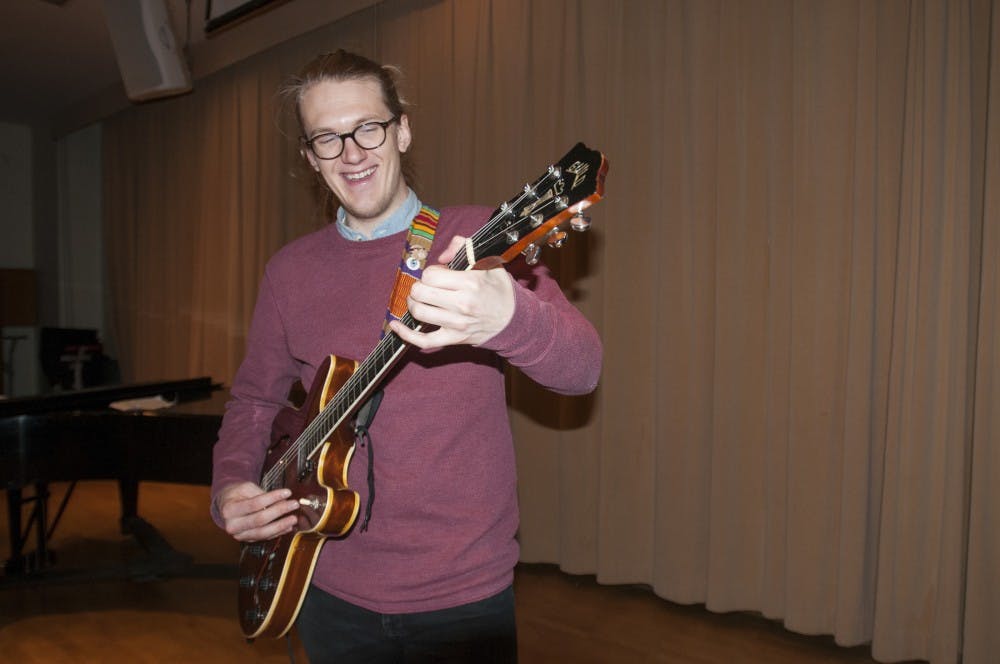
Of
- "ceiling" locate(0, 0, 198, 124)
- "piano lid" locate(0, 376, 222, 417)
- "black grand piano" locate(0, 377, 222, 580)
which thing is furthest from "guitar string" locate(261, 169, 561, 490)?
"ceiling" locate(0, 0, 198, 124)

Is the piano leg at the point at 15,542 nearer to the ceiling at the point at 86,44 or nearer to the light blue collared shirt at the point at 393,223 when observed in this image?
the ceiling at the point at 86,44

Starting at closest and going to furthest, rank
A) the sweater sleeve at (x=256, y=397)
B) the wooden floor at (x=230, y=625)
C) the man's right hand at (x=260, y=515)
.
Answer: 1. the man's right hand at (x=260, y=515)
2. the sweater sleeve at (x=256, y=397)
3. the wooden floor at (x=230, y=625)

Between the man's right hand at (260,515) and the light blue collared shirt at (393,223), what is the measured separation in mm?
502

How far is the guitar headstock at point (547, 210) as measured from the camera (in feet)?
2.82

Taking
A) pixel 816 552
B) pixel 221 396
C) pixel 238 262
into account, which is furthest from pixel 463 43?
pixel 816 552

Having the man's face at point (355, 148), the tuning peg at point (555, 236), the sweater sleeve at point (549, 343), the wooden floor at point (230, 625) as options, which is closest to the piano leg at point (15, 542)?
the wooden floor at point (230, 625)

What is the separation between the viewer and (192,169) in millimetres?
6316

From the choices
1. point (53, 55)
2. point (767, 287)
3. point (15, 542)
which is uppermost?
point (53, 55)

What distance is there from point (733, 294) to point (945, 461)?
1.01m

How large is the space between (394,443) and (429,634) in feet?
1.07

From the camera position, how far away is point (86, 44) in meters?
5.74

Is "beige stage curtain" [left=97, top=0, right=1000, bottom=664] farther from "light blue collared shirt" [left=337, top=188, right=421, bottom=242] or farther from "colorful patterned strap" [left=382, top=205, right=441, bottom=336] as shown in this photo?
"colorful patterned strap" [left=382, top=205, right=441, bottom=336]

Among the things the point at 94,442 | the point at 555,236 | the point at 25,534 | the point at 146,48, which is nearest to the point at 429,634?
the point at 555,236

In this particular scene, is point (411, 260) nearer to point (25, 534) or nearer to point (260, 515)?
point (260, 515)
